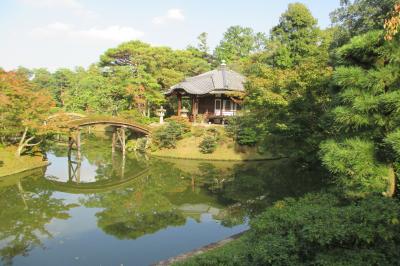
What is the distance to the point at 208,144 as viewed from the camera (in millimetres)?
26438

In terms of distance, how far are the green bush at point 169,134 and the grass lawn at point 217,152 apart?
45 cm

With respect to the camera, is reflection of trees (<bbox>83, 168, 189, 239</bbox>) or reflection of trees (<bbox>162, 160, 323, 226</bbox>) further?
reflection of trees (<bbox>162, 160, 323, 226</bbox>)

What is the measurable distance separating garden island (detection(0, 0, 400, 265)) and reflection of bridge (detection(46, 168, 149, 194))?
161mm

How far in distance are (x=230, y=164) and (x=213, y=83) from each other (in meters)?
10.1

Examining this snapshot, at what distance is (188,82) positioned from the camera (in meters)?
32.8

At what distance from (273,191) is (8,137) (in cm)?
1589

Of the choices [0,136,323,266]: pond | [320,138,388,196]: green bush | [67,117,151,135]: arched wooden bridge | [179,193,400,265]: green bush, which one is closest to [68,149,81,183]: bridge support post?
[0,136,323,266]: pond

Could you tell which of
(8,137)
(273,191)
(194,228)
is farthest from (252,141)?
(8,137)

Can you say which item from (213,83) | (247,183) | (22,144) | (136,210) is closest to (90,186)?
(22,144)

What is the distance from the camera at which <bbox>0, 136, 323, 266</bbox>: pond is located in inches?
424

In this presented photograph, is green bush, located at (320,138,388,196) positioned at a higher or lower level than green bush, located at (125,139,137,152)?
higher

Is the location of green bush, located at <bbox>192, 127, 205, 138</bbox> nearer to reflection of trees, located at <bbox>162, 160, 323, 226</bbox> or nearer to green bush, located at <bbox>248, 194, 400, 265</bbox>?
reflection of trees, located at <bbox>162, 160, 323, 226</bbox>

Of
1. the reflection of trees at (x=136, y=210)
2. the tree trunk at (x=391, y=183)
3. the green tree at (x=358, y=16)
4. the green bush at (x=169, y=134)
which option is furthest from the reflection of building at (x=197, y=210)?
the green bush at (x=169, y=134)

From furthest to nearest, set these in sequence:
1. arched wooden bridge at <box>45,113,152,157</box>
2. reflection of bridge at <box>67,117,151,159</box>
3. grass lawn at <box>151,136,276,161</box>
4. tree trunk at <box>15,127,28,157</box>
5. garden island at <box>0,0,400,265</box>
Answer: grass lawn at <box>151,136,276,161</box> < reflection of bridge at <box>67,117,151,159</box> < arched wooden bridge at <box>45,113,152,157</box> < tree trunk at <box>15,127,28,157</box> < garden island at <box>0,0,400,265</box>
